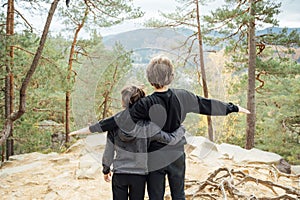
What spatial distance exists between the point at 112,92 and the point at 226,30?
4.17m

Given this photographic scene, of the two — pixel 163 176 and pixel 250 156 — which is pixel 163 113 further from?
pixel 250 156

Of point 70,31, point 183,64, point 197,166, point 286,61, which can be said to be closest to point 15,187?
point 197,166

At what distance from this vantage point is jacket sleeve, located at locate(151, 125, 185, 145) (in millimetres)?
1514

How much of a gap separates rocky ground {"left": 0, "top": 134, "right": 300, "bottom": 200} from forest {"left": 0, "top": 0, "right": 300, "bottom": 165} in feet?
1.15

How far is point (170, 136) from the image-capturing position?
1.54 metres

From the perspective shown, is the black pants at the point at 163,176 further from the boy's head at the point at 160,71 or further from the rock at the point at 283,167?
the rock at the point at 283,167

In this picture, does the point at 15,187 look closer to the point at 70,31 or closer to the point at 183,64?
the point at 183,64

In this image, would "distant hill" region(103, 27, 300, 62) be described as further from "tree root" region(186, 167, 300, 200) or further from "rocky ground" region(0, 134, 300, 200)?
"tree root" region(186, 167, 300, 200)

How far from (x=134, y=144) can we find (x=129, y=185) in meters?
0.24

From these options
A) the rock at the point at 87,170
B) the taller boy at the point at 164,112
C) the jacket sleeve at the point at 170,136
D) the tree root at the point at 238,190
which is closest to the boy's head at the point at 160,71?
the taller boy at the point at 164,112

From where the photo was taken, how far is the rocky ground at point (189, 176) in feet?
7.81

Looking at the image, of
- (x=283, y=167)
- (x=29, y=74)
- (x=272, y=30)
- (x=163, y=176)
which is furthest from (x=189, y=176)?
(x=272, y=30)

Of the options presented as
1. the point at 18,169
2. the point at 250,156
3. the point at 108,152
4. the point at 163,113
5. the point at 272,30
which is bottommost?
the point at 18,169

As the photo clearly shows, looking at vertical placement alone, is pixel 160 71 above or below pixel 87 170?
above
